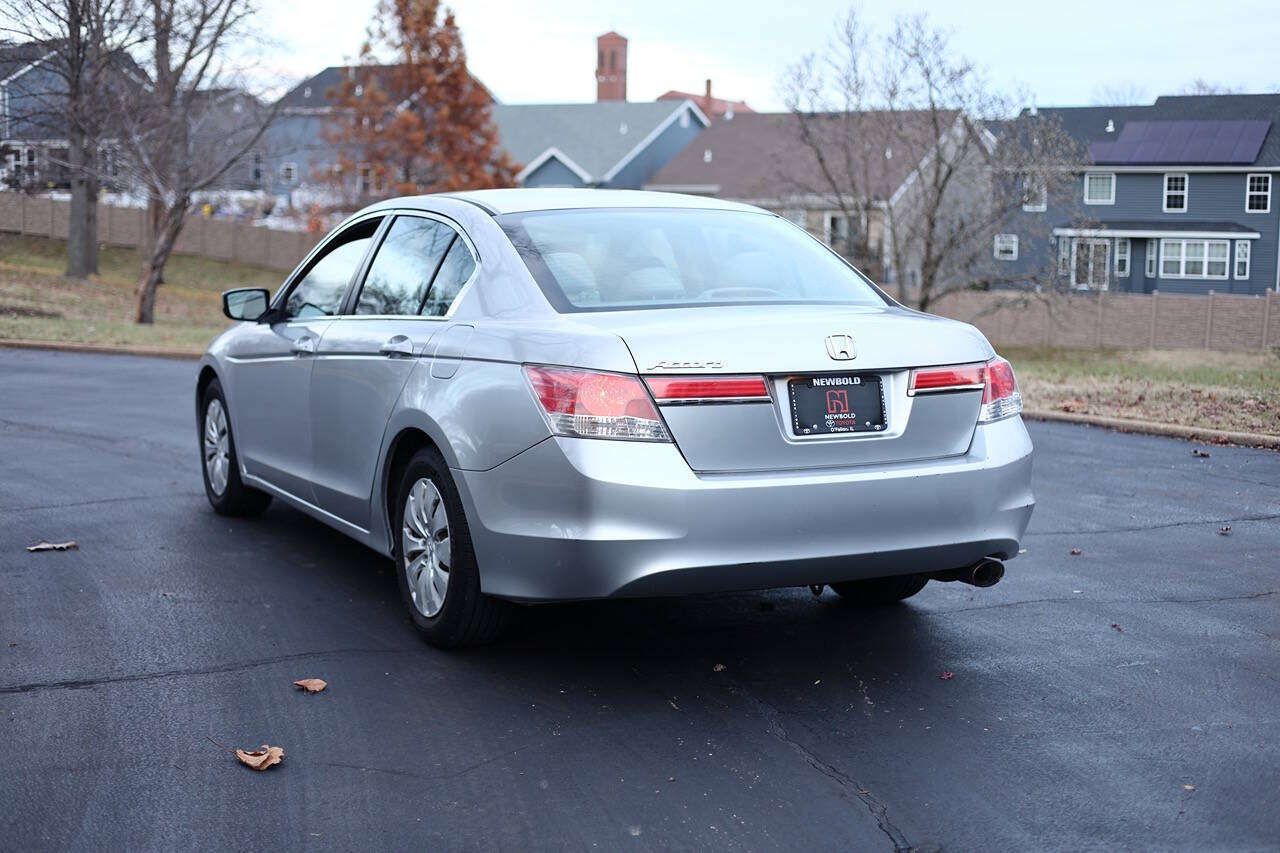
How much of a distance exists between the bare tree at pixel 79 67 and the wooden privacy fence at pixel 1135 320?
20316mm

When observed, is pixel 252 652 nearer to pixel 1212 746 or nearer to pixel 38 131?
pixel 1212 746

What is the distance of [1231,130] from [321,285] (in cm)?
4023

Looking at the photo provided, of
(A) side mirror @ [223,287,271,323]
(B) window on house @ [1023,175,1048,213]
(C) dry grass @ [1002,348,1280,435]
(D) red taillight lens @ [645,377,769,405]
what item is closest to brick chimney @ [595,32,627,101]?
(B) window on house @ [1023,175,1048,213]

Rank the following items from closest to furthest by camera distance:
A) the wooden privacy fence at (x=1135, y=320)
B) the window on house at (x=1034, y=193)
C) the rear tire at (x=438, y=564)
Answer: the rear tire at (x=438, y=564), the window on house at (x=1034, y=193), the wooden privacy fence at (x=1135, y=320)

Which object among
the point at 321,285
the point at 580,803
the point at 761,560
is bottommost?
the point at 580,803

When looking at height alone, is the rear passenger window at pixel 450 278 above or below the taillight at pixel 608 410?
above

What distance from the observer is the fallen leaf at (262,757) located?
4.24m

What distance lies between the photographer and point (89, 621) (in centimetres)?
588

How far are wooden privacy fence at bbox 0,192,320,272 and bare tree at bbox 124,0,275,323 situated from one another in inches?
738

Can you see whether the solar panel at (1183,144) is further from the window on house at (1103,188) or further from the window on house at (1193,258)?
the window on house at (1193,258)

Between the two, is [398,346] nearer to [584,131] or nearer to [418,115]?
[418,115]

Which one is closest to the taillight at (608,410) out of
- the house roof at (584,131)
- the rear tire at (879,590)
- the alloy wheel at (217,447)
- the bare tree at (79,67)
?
the rear tire at (879,590)

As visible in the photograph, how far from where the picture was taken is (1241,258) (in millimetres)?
45938

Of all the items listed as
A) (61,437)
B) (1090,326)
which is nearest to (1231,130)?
(1090,326)
